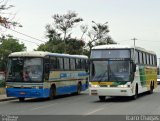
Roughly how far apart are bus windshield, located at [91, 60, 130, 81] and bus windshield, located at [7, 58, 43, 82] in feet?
11.0

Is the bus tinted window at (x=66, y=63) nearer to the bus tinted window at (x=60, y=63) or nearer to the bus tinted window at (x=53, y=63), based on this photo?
the bus tinted window at (x=60, y=63)

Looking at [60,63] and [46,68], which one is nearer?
[46,68]

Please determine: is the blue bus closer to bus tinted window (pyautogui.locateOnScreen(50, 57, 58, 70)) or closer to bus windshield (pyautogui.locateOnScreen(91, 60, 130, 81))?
bus tinted window (pyautogui.locateOnScreen(50, 57, 58, 70))

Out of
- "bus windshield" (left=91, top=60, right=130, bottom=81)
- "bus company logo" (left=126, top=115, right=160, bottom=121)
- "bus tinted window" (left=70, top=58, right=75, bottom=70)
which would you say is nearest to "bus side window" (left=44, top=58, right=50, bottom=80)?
"bus windshield" (left=91, top=60, right=130, bottom=81)

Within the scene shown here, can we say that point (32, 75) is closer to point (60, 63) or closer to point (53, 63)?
point (53, 63)

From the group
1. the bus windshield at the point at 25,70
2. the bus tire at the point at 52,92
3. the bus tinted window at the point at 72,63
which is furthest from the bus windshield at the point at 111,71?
the bus tinted window at the point at 72,63

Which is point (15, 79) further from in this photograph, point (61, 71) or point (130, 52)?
point (130, 52)

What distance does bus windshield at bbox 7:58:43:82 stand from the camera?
90.0 feet

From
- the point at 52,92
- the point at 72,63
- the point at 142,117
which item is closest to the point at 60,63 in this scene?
the point at 52,92

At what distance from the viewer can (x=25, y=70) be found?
27.6m

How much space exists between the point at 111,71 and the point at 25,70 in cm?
514

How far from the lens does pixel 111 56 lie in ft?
87.1

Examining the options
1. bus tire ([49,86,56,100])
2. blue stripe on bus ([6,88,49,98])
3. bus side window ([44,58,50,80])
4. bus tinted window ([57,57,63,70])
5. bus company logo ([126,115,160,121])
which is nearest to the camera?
bus company logo ([126,115,160,121])

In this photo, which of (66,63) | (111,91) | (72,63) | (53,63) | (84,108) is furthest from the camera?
(72,63)
